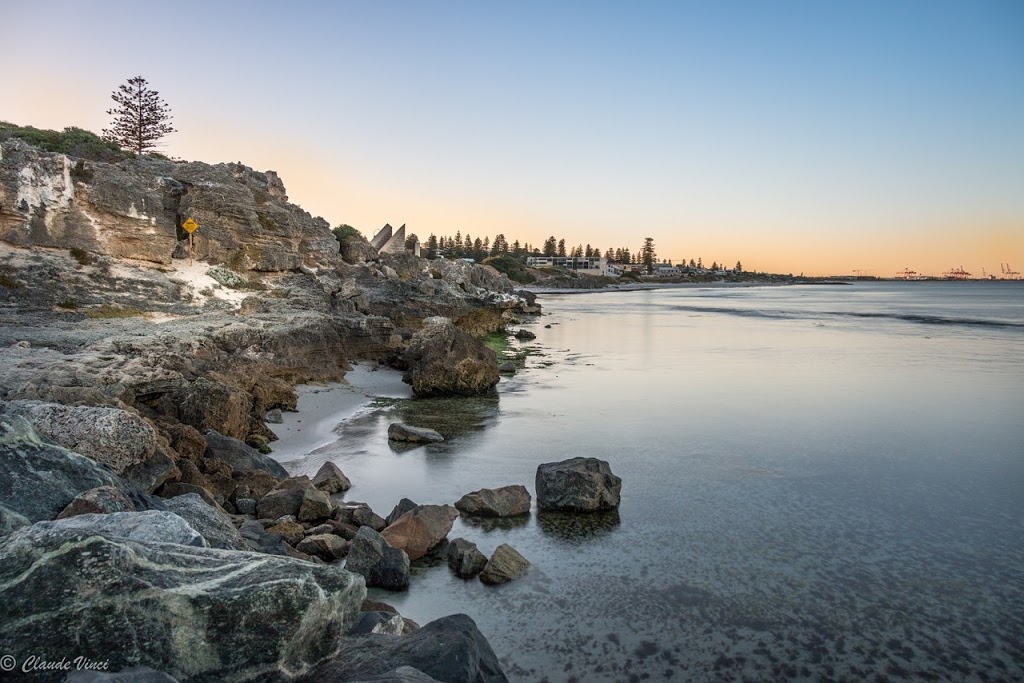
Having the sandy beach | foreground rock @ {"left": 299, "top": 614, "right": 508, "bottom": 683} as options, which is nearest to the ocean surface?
the sandy beach

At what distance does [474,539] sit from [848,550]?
475 centimetres

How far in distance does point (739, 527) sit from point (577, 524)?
87.1 inches

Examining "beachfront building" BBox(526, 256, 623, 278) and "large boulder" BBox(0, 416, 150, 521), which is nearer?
"large boulder" BBox(0, 416, 150, 521)

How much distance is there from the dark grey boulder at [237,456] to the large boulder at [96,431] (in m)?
2.16

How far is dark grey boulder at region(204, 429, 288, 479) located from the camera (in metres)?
9.37

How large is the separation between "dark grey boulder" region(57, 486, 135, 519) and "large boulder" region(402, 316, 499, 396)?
41.0ft

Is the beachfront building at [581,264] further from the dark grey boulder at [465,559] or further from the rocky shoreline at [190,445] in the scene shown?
the dark grey boulder at [465,559]

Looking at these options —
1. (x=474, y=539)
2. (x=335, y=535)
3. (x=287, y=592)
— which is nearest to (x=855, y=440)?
(x=474, y=539)

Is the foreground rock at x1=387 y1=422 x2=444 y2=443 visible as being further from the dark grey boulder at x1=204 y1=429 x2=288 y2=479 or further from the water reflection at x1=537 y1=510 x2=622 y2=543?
the water reflection at x1=537 y1=510 x2=622 y2=543

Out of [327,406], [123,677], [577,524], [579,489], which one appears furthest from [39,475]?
[327,406]

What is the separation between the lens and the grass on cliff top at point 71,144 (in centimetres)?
2139

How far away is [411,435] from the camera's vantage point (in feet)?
41.8

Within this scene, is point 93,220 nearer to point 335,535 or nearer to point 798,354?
point 335,535

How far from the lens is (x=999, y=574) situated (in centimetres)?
709
